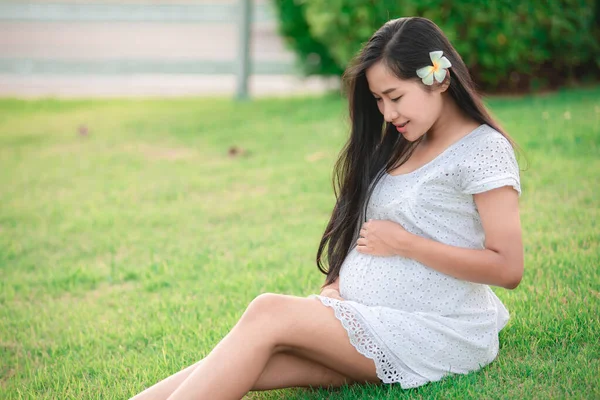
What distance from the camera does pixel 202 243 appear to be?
455 centimetres

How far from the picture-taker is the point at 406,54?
2.44 metres

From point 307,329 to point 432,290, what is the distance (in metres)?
0.44

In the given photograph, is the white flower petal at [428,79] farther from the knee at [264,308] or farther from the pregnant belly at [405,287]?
the knee at [264,308]

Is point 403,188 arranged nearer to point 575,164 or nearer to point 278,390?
point 278,390

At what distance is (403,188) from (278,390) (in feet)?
2.83

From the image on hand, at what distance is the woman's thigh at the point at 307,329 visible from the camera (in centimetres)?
229

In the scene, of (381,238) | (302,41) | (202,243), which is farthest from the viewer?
(302,41)

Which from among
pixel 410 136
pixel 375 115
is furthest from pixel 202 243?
pixel 410 136

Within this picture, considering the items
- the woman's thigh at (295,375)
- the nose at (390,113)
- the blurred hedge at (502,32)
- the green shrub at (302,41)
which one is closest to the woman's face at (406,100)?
the nose at (390,113)

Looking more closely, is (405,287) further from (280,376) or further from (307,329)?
(280,376)

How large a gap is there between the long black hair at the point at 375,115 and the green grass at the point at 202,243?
2.07 feet

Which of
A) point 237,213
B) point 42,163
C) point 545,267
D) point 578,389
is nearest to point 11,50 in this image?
point 42,163

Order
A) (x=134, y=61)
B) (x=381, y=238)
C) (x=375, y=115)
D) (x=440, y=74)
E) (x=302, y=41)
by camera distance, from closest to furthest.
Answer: (x=440, y=74) < (x=381, y=238) < (x=375, y=115) < (x=302, y=41) < (x=134, y=61)

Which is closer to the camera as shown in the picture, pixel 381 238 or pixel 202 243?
pixel 381 238
